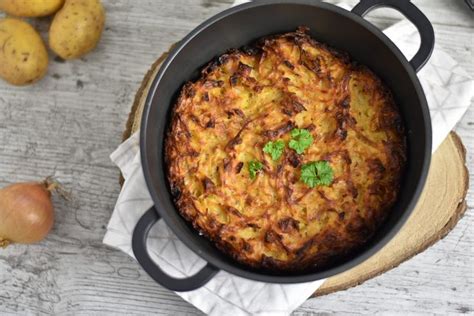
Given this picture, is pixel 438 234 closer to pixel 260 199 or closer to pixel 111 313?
pixel 260 199

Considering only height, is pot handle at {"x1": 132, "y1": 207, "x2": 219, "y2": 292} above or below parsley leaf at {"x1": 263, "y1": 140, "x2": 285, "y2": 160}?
below

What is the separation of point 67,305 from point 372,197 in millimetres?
1744

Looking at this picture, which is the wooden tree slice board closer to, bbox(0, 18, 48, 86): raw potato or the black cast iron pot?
the black cast iron pot

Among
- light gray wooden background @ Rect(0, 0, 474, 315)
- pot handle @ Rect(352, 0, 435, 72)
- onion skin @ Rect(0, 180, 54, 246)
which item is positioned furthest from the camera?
light gray wooden background @ Rect(0, 0, 474, 315)

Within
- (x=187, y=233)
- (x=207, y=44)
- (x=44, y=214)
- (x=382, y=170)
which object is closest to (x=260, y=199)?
(x=187, y=233)

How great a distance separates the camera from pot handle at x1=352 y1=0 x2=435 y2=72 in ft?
8.30

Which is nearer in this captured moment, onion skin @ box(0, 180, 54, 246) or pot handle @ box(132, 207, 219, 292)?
pot handle @ box(132, 207, 219, 292)

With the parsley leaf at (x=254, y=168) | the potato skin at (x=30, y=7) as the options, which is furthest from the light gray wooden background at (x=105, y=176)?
the parsley leaf at (x=254, y=168)

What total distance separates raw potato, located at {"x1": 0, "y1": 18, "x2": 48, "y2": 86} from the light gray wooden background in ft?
0.65

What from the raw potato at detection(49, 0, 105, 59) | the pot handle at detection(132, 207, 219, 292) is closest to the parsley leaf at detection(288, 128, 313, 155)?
the pot handle at detection(132, 207, 219, 292)

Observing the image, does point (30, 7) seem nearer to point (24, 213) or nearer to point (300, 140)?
point (24, 213)

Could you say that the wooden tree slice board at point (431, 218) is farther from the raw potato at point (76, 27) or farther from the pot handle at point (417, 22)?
the raw potato at point (76, 27)

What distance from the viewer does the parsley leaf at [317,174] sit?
102 inches

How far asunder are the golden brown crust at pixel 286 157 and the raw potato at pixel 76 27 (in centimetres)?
79
